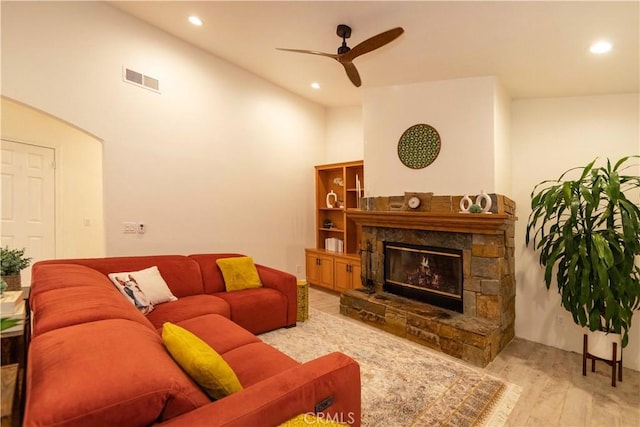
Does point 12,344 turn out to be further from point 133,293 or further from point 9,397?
point 133,293

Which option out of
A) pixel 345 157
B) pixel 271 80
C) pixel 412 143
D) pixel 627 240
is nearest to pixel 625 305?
pixel 627 240

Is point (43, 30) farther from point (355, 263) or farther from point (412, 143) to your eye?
point (355, 263)

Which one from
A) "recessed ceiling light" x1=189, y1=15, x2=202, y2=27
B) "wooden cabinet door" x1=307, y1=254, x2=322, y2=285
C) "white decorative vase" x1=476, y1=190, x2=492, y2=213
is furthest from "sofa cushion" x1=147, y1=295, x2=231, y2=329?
"recessed ceiling light" x1=189, y1=15, x2=202, y2=27

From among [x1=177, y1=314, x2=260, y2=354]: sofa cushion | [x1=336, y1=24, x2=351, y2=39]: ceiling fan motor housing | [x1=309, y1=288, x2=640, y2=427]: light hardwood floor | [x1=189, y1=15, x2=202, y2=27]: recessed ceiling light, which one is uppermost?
[x1=189, y1=15, x2=202, y2=27]: recessed ceiling light

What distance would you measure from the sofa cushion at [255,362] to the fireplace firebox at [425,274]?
218 centimetres

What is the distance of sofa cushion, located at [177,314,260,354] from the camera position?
6.68 feet

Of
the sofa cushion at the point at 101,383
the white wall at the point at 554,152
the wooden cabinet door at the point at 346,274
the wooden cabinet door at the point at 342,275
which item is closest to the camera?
the sofa cushion at the point at 101,383

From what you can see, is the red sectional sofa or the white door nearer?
the red sectional sofa

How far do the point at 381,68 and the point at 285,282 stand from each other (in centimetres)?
261

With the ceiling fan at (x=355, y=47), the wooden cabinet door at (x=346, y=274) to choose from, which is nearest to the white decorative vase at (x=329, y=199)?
the wooden cabinet door at (x=346, y=274)

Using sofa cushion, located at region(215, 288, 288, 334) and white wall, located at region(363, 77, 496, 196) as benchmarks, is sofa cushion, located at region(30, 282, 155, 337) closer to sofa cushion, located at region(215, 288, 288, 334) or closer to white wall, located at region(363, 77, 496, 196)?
sofa cushion, located at region(215, 288, 288, 334)

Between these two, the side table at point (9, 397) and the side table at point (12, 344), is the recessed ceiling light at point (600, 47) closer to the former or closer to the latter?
the side table at point (9, 397)

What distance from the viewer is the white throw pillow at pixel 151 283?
2721 mm

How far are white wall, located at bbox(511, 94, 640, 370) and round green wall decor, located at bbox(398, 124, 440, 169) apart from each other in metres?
0.98
